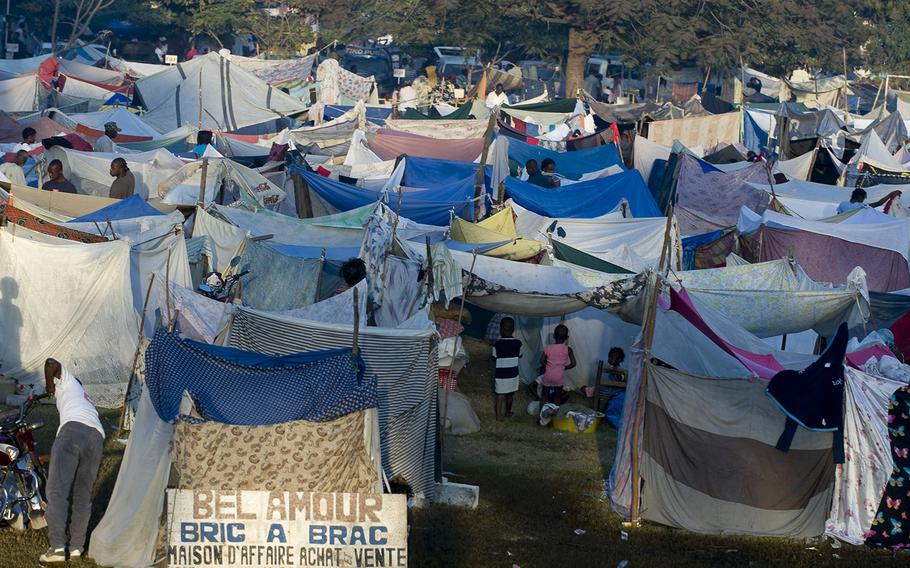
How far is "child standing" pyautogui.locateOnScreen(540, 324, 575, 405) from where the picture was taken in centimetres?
1317

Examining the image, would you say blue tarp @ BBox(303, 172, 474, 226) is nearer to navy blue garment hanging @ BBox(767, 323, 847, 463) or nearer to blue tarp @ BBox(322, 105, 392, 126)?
navy blue garment hanging @ BBox(767, 323, 847, 463)

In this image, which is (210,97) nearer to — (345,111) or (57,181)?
(345,111)

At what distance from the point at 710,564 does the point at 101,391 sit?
6584 mm

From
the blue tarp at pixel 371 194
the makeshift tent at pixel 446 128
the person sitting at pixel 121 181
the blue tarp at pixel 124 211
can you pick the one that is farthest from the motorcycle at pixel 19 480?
the makeshift tent at pixel 446 128

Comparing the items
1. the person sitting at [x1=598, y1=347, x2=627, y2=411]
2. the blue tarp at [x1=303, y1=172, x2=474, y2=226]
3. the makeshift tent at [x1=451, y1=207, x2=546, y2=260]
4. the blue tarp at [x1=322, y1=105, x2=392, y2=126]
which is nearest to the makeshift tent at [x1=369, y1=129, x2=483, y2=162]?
the blue tarp at [x1=303, y1=172, x2=474, y2=226]

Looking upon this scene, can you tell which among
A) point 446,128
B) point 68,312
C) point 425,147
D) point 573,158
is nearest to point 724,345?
point 68,312

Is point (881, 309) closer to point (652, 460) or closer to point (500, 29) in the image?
point (652, 460)

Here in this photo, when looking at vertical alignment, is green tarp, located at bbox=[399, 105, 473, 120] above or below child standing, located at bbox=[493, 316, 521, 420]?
below

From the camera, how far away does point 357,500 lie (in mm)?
7828

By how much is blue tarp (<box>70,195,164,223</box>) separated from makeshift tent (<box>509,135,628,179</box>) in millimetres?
8608

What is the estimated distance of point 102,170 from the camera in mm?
18062

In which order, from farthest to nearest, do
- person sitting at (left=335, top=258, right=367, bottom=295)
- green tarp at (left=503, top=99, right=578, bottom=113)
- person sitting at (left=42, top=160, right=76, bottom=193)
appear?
1. green tarp at (left=503, top=99, right=578, bottom=113)
2. person sitting at (left=42, top=160, right=76, bottom=193)
3. person sitting at (left=335, top=258, right=367, bottom=295)

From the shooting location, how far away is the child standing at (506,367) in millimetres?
12789

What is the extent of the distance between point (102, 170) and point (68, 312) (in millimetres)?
5818
